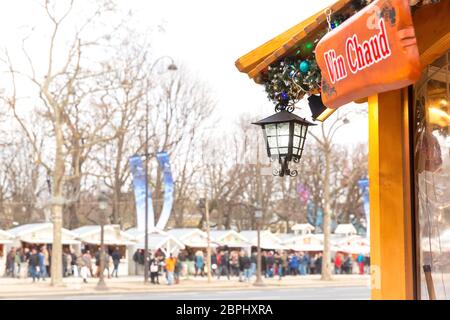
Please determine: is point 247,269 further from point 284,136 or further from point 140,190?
point 284,136

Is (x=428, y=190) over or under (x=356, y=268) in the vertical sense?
over

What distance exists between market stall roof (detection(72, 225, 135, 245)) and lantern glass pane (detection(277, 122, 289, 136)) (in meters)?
35.4

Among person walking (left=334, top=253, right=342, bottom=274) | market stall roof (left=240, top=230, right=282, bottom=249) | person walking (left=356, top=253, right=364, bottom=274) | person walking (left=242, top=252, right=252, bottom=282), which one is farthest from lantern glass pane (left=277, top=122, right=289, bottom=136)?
person walking (left=334, top=253, right=342, bottom=274)

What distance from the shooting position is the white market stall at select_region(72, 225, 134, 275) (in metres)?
41.2

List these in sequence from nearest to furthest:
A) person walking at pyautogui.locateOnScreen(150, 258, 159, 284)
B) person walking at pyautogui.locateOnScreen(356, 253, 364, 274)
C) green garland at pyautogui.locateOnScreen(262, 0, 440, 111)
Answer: green garland at pyautogui.locateOnScreen(262, 0, 440, 111) < person walking at pyautogui.locateOnScreen(150, 258, 159, 284) < person walking at pyautogui.locateOnScreen(356, 253, 364, 274)

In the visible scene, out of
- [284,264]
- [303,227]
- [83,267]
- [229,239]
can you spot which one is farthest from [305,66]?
[303,227]

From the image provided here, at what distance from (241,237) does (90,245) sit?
32.3 ft

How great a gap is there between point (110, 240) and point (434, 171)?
36.9 meters

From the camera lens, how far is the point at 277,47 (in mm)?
5949

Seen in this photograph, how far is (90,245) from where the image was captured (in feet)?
A: 143

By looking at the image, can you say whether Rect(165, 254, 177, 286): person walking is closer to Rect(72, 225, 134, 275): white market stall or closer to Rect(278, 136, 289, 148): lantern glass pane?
Rect(72, 225, 134, 275): white market stall
